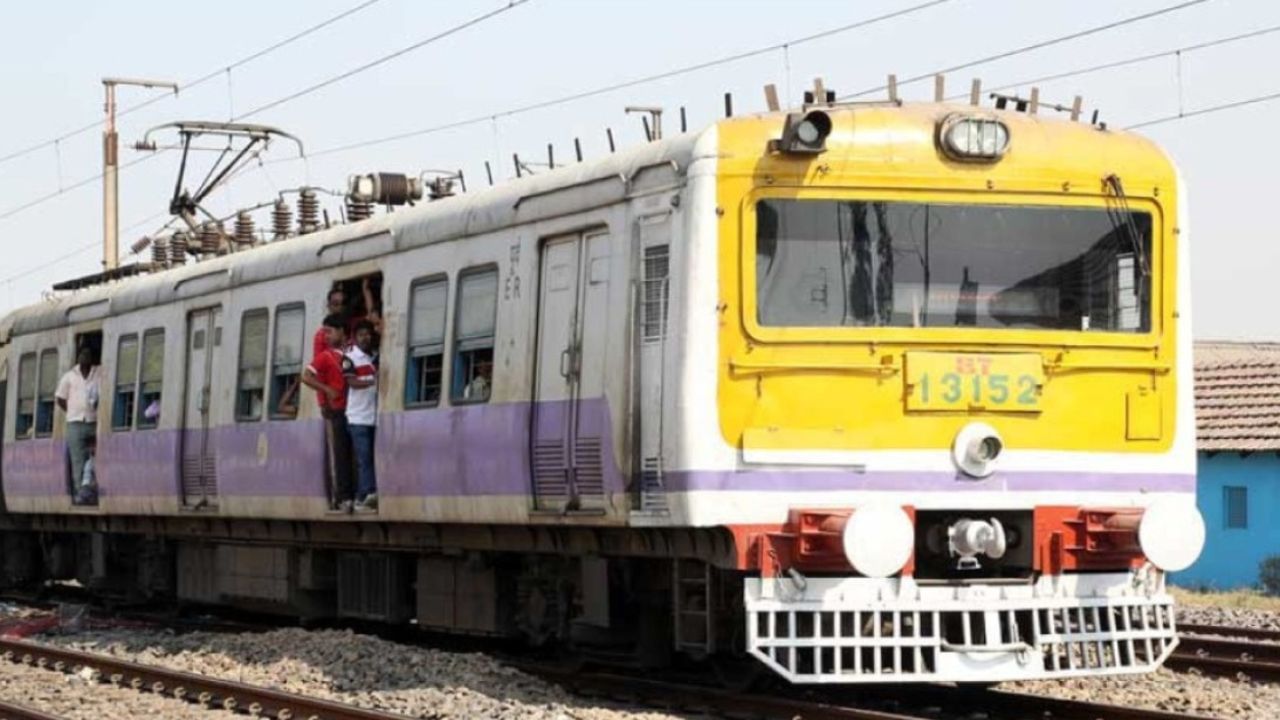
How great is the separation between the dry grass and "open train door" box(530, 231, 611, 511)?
13284 mm

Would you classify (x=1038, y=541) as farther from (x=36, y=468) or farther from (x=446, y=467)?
(x=36, y=468)

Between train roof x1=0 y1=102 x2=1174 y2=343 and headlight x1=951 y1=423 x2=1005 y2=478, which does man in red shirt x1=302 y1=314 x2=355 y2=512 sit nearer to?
train roof x1=0 y1=102 x2=1174 y2=343

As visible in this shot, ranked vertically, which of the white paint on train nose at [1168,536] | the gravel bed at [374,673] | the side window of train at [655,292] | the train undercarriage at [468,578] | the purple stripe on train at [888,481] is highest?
the side window of train at [655,292]

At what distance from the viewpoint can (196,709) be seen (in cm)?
1383

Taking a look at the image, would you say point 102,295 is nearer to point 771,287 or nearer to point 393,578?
point 393,578

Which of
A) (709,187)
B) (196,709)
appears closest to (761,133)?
(709,187)

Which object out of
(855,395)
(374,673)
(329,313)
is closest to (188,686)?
(374,673)

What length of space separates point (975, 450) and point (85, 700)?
19.3ft

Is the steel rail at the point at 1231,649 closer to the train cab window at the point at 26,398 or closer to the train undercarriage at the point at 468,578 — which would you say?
the train undercarriage at the point at 468,578

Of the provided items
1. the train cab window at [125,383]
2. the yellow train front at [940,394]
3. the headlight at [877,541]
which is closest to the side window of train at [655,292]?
the yellow train front at [940,394]

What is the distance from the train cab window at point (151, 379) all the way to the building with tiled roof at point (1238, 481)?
14691 mm

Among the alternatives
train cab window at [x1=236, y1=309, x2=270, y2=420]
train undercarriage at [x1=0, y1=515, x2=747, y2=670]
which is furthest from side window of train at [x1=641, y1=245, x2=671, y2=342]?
train cab window at [x1=236, y1=309, x2=270, y2=420]

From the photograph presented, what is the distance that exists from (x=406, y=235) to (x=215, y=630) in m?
5.43

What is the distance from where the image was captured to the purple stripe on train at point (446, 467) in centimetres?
1195
